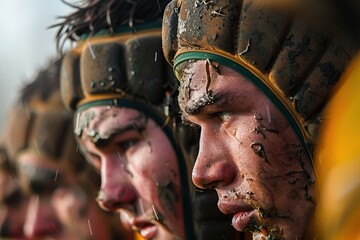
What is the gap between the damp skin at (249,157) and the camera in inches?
78.7

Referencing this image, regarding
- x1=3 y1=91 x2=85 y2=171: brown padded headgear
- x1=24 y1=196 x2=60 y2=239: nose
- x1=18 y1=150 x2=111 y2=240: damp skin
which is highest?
x1=3 y1=91 x2=85 y2=171: brown padded headgear

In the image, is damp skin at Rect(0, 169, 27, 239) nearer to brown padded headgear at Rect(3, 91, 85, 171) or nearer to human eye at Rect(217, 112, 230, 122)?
brown padded headgear at Rect(3, 91, 85, 171)

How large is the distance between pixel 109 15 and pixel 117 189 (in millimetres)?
588

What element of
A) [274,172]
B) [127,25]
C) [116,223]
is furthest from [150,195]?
[116,223]

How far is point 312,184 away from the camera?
1998 mm

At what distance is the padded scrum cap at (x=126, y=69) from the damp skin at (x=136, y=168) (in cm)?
7

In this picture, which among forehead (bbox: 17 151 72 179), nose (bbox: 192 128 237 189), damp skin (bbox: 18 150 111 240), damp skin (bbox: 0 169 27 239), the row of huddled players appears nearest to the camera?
the row of huddled players

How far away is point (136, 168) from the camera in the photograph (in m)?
2.74

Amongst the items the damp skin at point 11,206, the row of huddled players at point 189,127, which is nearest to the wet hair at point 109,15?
the row of huddled players at point 189,127

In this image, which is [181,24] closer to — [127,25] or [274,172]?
[274,172]

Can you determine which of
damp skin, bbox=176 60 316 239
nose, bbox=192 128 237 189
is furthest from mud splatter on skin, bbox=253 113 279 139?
nose, bbox=192 128 237 189

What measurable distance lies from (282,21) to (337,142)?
70 centimetres

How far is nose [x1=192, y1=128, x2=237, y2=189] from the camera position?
6.79ft

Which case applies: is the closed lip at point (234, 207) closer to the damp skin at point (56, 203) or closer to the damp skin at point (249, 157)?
the damp skin at point (249, 157)
